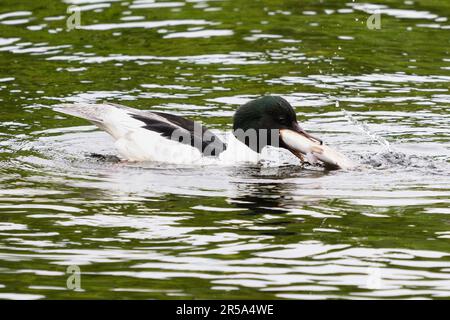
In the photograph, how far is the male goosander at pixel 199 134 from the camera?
1393cm

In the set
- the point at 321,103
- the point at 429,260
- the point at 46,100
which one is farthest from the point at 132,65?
the point at 429,260

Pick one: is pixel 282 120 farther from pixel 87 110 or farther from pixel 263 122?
pixel 87 110

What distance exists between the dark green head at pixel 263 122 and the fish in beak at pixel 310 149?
10 centimetres

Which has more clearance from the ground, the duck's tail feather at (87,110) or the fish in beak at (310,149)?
the duck's tail feather at (87,110)

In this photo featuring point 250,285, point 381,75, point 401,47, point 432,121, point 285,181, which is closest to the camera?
point 250,285

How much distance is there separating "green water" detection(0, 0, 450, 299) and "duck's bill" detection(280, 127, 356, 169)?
0.18m

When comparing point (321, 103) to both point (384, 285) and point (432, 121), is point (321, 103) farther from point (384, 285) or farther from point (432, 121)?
point (384, 285)

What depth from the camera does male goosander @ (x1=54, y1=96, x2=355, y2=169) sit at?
13930 millimetres

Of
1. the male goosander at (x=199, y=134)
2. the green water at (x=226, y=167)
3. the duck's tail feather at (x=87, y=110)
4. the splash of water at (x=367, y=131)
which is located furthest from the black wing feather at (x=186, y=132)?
the splash of water at (x=367, y=131)

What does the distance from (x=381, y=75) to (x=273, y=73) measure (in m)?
1.56

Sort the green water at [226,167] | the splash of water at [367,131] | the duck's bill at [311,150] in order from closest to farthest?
the green water at [226,167] < the duck's bill at [311,150] < the splash of water at [367,131]

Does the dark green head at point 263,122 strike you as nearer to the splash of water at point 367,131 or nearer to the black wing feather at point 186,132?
the black wing feather at point 186,132

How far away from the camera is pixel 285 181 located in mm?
13000

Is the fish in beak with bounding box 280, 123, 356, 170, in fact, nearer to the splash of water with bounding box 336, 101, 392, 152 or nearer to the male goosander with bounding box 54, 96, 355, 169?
the male goosander with bounding box 54, 96, 355, 169
